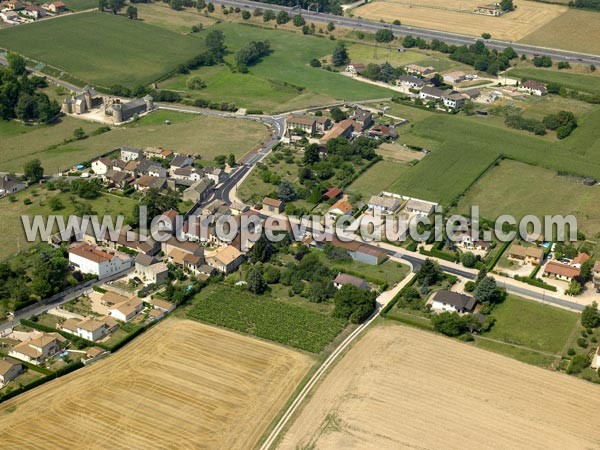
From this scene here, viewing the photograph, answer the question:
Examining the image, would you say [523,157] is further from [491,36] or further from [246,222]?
A: [491,36]

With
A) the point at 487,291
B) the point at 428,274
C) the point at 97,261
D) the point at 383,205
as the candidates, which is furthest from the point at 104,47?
the point at 487,291

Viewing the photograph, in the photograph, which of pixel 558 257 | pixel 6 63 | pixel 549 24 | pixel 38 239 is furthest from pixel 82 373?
pixel 549 24

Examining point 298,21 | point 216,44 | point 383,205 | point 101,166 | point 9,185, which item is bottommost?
point 383,205

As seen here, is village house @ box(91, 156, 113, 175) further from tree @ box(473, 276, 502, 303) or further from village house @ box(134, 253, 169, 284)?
tree @ box(473, 276, 502, 303)

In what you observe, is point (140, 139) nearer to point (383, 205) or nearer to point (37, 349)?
point (383, 205)

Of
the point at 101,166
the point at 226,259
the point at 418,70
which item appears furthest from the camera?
the point at 418,70
